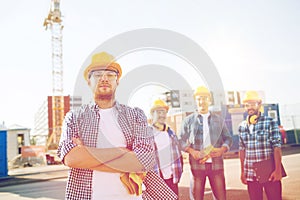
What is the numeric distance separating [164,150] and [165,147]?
1.7 inches

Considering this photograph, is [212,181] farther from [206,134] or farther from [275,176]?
[275,176]

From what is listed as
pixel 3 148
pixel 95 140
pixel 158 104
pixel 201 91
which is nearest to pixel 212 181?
pixel 201 91

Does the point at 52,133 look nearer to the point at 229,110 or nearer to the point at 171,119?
the point at 229,110

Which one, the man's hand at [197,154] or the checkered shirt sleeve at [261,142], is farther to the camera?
the man's hand at [197,154]

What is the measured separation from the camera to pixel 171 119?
4.91 m

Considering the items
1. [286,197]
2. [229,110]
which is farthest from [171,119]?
[229,110]

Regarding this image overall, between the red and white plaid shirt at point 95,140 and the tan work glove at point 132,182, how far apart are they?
9 centimetres

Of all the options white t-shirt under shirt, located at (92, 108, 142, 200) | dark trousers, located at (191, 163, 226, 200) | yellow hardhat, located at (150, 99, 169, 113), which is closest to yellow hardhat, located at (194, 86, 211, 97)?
yellow hardhat, located at (150, 99, 169, 113)

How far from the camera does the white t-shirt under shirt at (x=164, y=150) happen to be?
4219 mm

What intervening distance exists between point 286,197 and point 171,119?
2880mm

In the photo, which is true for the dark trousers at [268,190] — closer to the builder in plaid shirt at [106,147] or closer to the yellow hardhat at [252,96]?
the yellow hardhat at [252,96]

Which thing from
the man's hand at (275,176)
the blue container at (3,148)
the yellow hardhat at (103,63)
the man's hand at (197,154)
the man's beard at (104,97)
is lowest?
the blue container at (3,148)

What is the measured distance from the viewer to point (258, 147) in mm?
3688

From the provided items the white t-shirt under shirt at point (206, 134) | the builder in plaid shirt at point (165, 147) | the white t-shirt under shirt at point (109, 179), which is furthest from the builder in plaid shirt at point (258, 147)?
the white t-shirt under shirt at point (109, 179)
